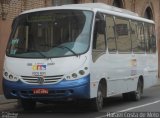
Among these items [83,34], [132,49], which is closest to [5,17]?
[132,49]

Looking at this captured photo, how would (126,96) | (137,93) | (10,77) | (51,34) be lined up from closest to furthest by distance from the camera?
(10,77) → (51,34) → (137,93) → (126,96)

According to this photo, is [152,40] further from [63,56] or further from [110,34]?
[63,56]

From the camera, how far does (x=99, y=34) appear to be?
15562 mm

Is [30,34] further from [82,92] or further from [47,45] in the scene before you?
[82,92]

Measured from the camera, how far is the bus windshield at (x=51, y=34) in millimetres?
14953

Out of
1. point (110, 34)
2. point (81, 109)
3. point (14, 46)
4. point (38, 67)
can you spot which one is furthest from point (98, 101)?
point (14, 46)

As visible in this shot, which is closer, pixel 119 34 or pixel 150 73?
pixel 119 34

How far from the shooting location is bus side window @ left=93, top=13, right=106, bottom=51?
50.3ft

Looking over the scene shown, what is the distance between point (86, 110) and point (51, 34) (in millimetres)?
2320

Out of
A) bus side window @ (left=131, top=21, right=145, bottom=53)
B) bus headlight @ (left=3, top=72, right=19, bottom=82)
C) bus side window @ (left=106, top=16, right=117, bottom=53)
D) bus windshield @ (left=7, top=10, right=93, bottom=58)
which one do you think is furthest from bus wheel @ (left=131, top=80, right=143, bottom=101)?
bus headlight @ (left=3, top=72, right=19, bottom=82)

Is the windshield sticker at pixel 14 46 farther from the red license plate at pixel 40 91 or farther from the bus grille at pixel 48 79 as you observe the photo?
the red license plate at pixel 40 91

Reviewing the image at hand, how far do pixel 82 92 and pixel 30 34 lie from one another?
229cm

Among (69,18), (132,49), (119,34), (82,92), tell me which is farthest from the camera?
(132,49)

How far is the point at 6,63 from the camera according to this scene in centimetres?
1523
